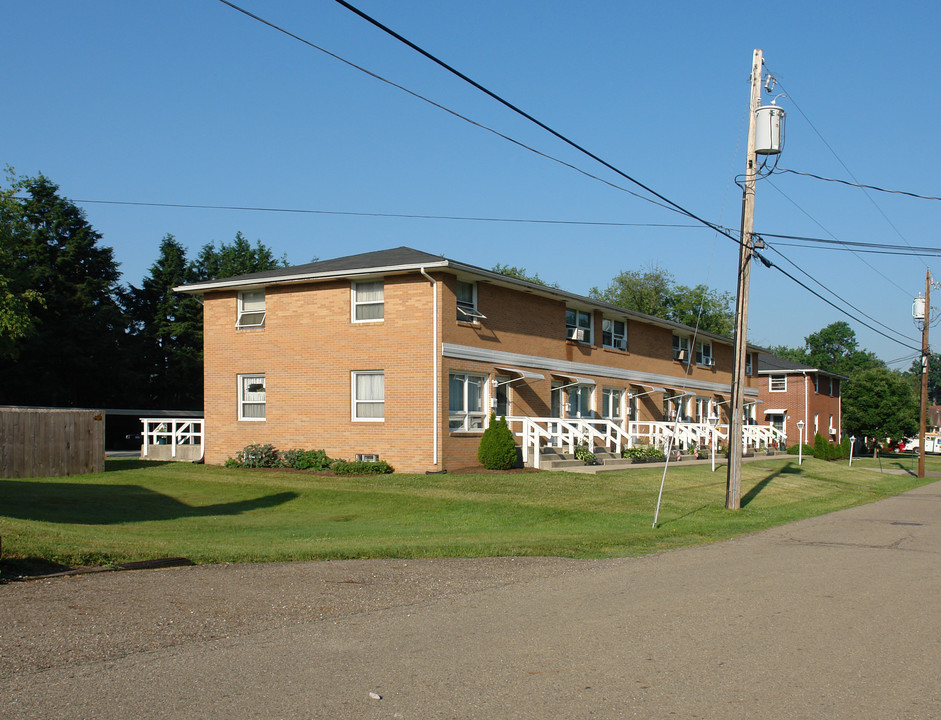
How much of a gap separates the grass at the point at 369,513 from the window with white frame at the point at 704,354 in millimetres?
14370

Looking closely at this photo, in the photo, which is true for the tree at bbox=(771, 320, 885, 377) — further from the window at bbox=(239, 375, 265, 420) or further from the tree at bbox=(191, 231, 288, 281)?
the window at bbox=(239, 375, 265, 420)

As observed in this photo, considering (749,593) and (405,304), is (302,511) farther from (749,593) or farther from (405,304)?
(749,593)

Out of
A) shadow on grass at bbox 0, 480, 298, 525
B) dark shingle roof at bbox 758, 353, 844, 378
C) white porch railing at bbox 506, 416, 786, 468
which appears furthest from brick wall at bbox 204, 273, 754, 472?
dark shingle roof at bbox 758, 353, 844, 378

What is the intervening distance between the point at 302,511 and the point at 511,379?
1001 centimetres

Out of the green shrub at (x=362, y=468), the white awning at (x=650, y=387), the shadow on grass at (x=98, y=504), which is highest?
the white awning at (x=650, y=387)

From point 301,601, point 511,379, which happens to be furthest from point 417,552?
point 511,379

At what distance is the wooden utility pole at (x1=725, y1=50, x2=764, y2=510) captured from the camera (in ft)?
66.0

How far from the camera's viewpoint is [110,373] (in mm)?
53031

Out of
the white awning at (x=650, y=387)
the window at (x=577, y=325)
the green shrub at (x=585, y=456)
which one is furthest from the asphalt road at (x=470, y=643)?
the white awning at (x=650, y=387)

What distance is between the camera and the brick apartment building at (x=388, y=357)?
2503 centimetres

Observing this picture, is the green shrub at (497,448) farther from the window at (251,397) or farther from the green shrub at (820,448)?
the green shrub at (820,448)

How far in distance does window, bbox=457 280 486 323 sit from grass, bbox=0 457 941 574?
16.2ft

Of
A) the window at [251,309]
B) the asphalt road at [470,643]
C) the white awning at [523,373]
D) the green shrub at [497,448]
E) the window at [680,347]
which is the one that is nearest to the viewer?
the asphalt road at [470,643]

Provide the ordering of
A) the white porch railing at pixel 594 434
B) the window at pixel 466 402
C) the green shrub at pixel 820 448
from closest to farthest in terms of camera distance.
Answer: the window at pixel 466 402 < the white porch railing at pixel 594 434 < the green shrub at pixel 820 448
